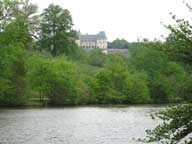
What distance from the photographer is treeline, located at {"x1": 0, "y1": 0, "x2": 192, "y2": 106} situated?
68.4 metres

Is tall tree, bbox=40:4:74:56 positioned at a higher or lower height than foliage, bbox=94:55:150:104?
higher

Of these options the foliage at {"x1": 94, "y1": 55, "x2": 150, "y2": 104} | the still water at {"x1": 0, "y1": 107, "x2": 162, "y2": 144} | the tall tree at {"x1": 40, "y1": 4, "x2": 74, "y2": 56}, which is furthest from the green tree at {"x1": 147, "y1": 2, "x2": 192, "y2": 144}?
the tall tree at {"x1": 40, "y1": 4, "x2": 74, "y2": 56}

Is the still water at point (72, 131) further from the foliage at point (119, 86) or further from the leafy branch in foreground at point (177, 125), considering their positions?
the foliage at point (119, 86)

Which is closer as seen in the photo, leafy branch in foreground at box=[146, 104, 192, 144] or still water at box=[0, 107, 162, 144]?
leafy branch in foreground at box=[146, 104, 192, 144]

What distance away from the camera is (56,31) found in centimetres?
10544

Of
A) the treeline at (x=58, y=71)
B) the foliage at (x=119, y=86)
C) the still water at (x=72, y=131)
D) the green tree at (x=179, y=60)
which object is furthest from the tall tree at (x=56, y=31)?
the green tree at (x=179, y=60)

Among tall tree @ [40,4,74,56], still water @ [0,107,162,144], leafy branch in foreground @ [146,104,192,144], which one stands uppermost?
tall tree @ [40,4,74,56]

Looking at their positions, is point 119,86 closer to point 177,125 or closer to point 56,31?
point 56,31

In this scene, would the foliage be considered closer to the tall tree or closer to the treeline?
the treeline

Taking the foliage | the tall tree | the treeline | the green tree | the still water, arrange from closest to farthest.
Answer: the green tree < the still water < the treeline < the foliage < the tall tree

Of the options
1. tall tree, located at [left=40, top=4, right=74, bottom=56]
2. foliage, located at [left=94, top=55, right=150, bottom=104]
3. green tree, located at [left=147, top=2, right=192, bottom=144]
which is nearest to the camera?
Result: green tree, located at [left=147, top=2, right=192, bottom=144]

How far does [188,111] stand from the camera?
428 inches

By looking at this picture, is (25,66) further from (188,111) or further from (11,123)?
(188,111)

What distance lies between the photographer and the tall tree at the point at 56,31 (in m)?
104
